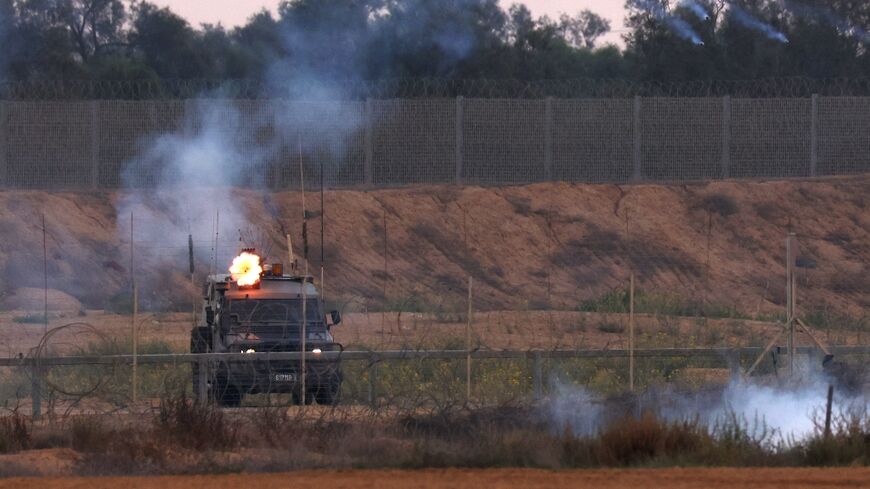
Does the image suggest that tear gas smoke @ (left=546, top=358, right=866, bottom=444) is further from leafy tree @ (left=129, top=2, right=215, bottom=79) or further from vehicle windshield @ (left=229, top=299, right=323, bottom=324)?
leafy tree @ (left=129, top=2, right=215, bottom=79)

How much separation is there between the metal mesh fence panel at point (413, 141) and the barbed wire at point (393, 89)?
47.7 inches

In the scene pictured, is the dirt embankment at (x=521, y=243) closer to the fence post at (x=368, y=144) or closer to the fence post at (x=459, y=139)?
the fence post at (x=459, y=139)

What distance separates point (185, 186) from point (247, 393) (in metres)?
19.5

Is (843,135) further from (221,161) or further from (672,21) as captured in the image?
(221,161)

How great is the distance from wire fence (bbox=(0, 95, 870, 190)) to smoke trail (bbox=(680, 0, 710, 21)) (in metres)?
11.9

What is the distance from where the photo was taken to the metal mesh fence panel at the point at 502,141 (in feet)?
120

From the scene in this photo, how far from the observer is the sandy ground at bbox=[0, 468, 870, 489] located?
12.5 metres

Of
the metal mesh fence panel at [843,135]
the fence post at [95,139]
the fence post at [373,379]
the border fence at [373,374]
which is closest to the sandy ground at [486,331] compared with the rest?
the border fence at [373,374]

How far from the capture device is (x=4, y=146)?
34.9 m

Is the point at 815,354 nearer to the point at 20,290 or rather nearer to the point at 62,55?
the point at 20,290

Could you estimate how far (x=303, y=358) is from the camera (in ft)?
53.2

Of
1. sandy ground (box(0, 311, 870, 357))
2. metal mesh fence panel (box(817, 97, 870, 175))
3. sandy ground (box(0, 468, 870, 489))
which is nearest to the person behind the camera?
sandy ground (box(0, 468, 870, 489))

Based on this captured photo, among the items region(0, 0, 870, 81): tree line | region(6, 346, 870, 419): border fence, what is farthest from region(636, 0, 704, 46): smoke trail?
region(6, 346, 870, 419): border fence

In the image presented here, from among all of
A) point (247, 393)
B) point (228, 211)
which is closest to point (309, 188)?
point (228, 211)
